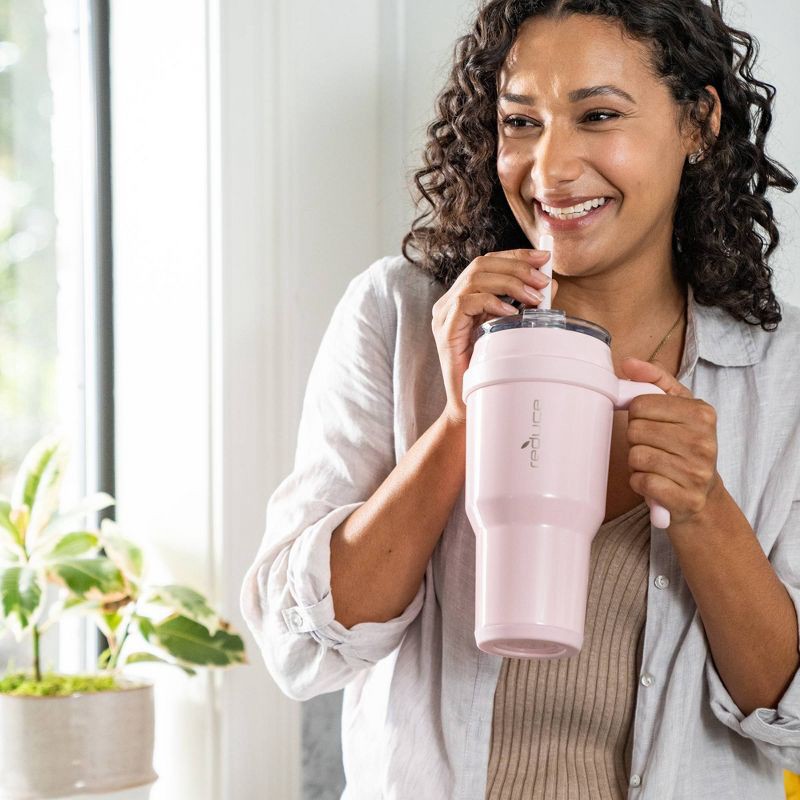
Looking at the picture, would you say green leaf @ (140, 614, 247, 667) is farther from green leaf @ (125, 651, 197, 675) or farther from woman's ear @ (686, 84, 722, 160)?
woman's ear @ (686, 84, 722, 160)

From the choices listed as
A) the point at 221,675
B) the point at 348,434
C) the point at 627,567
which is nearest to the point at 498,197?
the point at 348,434

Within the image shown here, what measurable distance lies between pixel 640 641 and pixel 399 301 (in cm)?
44

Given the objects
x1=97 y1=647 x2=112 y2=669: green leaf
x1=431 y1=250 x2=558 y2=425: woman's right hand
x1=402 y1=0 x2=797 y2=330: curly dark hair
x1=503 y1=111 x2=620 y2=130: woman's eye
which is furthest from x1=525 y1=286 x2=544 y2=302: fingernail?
x1=97 y1=647 x2=112 y2=669: green leaf

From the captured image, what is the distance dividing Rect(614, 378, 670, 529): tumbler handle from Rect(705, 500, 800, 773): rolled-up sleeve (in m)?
0.27

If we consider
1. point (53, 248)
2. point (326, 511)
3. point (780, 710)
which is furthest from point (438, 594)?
point (53, 248)

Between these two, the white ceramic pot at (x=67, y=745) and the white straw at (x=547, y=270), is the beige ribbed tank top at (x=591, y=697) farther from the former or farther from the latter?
the white ceramic pot at (x=67, y=745)

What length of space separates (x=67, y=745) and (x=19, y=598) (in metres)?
0.17

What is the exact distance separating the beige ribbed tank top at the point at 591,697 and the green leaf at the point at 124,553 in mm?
537

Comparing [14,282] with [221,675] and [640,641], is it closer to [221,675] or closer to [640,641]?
[221,675]

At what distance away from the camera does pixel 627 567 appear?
1159mm

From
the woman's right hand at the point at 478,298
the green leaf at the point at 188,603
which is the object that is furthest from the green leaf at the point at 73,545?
the woman's right hand at the point at 478,298

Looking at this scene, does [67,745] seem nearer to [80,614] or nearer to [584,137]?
[80,614]

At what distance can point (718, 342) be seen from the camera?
4.08 ft

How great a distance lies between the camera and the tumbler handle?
0.86 metres
